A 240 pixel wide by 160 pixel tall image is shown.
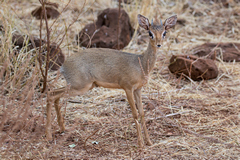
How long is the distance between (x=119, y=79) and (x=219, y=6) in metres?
7.57

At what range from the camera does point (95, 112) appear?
16.9ft

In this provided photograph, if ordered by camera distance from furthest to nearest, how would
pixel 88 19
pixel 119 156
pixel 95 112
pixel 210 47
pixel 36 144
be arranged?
pixel 88 19, pixel 210 47, pixel 95 112, pixel 36 144, pixel 119 156

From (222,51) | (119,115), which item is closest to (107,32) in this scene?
(222,51)

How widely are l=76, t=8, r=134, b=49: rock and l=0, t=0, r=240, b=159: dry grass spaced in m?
0.28

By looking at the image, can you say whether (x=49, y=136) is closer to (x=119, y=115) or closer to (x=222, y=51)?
(x=119, y=115)

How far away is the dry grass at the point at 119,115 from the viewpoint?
3512 millimetres

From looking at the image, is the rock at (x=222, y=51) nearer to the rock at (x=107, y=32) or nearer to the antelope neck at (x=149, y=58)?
the rock at (x=107, y=32)

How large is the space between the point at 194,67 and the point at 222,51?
1608 mm

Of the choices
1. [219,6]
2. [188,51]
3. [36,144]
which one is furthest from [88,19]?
[36,144]

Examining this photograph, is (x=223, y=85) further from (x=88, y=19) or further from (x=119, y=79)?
(x=88, y=19)

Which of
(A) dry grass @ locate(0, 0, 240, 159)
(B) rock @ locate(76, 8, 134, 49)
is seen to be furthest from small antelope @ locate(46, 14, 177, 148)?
(B) rock @ locate(76, 8, 134, 49)

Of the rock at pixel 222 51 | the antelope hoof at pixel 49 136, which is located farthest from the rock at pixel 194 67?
the antelope hoof at pixel 49 136

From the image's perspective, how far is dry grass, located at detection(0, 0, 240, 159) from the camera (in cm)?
351

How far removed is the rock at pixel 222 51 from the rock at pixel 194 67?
0.78 metres
